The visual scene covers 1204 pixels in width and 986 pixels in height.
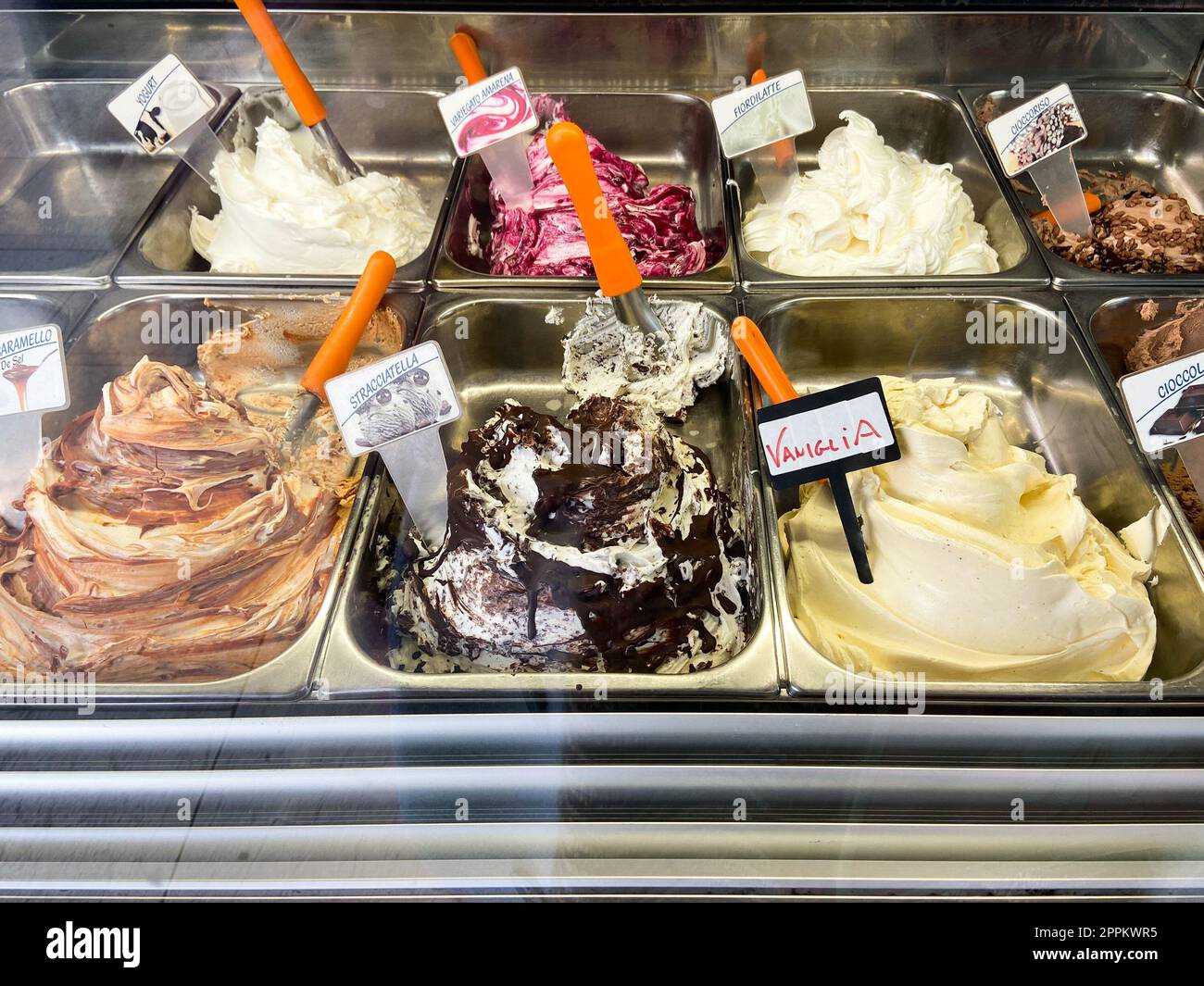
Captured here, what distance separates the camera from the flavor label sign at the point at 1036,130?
6.57 ft

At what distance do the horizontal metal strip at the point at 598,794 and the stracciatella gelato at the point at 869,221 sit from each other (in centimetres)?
134

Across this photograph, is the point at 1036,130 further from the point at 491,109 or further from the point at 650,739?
the point at 650,739

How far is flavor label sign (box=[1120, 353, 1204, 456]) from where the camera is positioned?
1352 millimetres

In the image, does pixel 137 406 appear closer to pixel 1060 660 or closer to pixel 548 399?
pixel 548 399

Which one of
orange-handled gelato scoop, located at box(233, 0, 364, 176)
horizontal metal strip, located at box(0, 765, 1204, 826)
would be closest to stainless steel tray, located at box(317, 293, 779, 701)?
horizontal metal strip, located at box(0, 765, 1204, 826)

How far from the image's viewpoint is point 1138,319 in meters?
1.92

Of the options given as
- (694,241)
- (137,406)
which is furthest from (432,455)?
(694,241)

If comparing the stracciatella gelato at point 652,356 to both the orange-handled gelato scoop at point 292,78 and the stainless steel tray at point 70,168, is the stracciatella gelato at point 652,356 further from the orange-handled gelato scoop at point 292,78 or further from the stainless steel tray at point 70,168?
the stainless steel tray at point 70,168

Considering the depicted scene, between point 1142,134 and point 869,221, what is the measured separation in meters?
1.11

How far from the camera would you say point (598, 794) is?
1110 millimetres

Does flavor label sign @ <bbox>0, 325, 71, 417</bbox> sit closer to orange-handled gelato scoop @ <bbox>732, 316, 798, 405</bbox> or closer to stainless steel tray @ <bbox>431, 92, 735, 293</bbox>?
stainless steel tray @ <bbox>431, 92, 735, 293</bbox>

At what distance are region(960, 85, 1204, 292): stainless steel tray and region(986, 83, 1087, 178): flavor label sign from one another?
0.07 meters

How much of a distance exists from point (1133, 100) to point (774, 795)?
8.13 feet

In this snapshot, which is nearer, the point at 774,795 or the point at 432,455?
the point at 774,795
